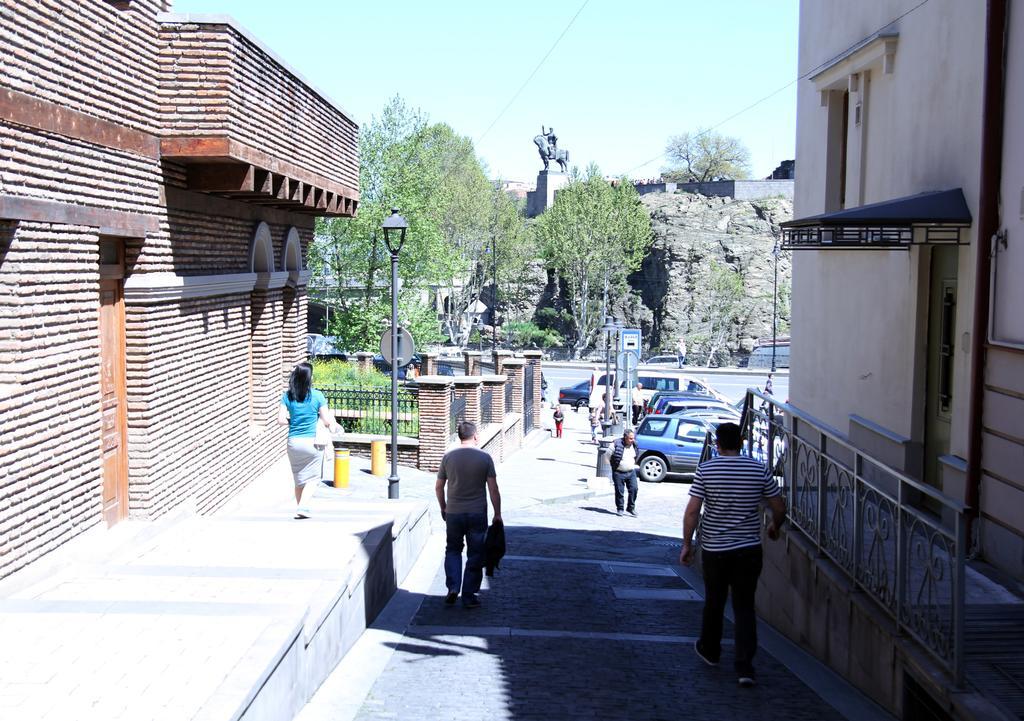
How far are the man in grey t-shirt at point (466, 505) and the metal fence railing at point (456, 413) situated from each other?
1296cm

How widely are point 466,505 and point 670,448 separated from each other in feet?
53.2

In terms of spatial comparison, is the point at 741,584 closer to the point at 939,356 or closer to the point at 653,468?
the point at 939,356

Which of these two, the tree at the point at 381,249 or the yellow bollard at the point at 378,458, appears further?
the tree at the point at 381,249

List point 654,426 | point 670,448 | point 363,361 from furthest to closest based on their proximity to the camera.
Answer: point 363,361 → point 654,426 → point 670,448

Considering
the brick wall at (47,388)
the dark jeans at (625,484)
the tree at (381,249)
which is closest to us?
the brick wall at (47,388)

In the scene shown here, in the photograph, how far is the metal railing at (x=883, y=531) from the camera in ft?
19.1

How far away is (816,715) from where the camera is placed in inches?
258

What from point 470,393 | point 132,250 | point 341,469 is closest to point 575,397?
point 470,393

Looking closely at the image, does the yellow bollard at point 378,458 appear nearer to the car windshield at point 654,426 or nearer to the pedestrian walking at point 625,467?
the pedestrian walking at point 625,467

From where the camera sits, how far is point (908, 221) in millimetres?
8609

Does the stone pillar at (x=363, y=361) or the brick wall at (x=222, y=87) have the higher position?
the brick wall at (x=222, y=87)

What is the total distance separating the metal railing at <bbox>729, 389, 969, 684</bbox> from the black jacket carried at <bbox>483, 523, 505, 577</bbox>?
94.8 inches

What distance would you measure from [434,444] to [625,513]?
4.03m

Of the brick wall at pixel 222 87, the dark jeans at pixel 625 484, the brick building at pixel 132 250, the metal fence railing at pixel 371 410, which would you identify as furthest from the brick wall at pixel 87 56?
the metal fence railing at pixel 371 410
